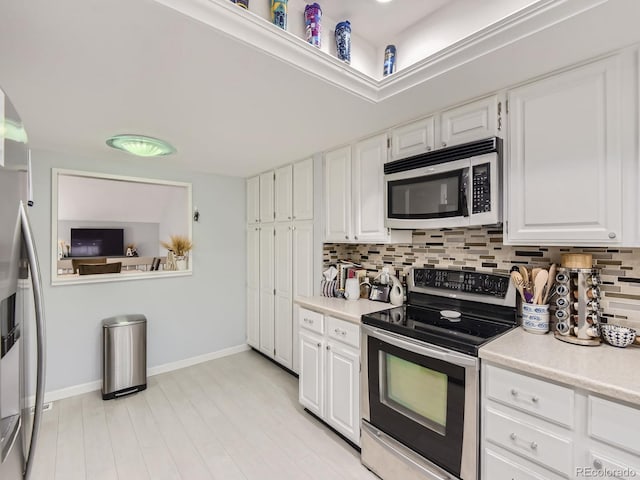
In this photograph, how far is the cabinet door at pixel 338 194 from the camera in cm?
254

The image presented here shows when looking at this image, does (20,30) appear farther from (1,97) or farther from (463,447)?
(463,447)

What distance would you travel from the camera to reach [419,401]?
169 centimetres

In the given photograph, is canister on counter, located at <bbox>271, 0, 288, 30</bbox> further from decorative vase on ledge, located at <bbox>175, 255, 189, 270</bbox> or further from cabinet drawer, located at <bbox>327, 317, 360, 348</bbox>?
decorative vase on ledge, located at <bbox>175, 255, 189, 270</bbox>

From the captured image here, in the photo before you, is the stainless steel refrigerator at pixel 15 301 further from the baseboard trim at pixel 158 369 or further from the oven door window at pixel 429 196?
the baseboard trim at pixel 158 369

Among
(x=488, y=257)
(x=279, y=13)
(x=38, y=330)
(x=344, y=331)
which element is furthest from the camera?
(x=344, y=331)

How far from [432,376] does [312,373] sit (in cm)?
103

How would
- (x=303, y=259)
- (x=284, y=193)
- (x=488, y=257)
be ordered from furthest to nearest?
(x=284, y=193) → (x=303, y=259) → (x=488, y=257)

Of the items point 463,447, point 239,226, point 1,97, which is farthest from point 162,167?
point 463,447

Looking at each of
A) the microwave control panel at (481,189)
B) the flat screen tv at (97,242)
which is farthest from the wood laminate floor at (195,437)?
the flat screen tv at (97,242)

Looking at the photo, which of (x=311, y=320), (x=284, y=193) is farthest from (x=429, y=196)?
(x=284, y=193)

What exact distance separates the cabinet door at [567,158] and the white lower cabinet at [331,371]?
3.85 ft

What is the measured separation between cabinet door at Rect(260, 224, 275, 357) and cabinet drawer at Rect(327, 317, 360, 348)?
134cm

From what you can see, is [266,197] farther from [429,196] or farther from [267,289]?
[429,196]

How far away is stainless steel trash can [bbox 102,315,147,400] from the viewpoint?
9.21ft
